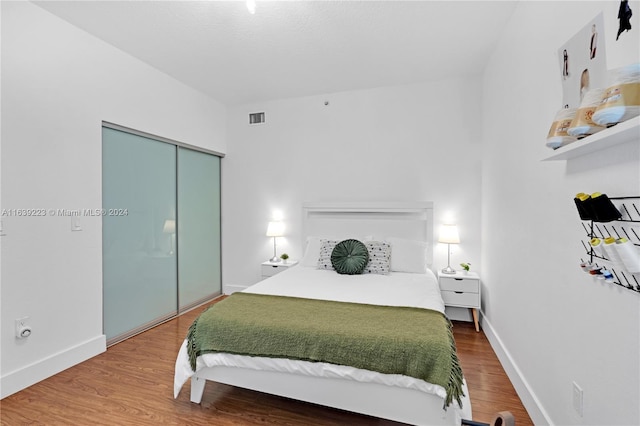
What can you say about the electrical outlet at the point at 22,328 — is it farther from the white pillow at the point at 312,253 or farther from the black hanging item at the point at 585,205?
the black hanging item at the point at 585,205

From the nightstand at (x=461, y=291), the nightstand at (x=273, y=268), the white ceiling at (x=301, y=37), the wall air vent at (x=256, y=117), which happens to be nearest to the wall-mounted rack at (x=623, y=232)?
the white ceiling at (x=301, y=37)

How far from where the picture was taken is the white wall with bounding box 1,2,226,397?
2.11 meters

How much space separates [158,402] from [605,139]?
2.67 m

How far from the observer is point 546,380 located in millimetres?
1682

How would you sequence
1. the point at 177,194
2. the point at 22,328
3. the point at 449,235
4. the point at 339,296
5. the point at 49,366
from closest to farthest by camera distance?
1. the point at 22,328
2. the point at 49,366
3. the point at 339,296
4. the point at 449,235
5. the point at 177,194

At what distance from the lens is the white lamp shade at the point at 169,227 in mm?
3441

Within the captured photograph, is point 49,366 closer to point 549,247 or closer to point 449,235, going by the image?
point 549,247

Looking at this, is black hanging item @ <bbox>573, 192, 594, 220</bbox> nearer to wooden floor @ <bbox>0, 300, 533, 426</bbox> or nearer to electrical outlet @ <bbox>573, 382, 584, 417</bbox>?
electrical outlet @ <bbox>573, 382, 584, 417</bbox>

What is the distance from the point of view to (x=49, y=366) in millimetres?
2297

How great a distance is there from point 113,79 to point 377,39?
243 cm

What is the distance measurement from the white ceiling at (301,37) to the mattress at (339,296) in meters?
2.16

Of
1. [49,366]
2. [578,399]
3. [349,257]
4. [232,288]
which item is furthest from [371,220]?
[49,366]

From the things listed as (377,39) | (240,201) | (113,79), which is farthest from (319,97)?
(113,79)

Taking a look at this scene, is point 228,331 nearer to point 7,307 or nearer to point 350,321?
point 350,321
